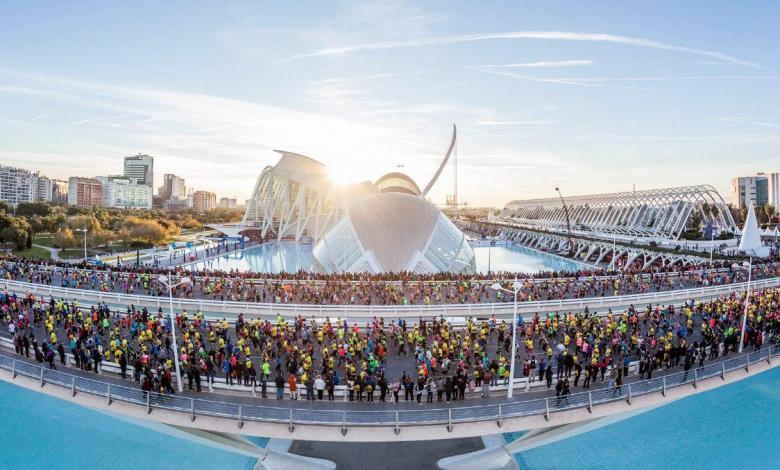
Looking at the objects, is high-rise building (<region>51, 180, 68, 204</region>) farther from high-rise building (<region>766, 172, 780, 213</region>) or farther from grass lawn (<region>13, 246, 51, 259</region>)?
high-rise building (<region>766, 172, 780, 213</region>)

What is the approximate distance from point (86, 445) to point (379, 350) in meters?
9.95

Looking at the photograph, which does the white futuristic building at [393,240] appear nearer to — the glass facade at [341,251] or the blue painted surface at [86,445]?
the glass facade at [341,251]

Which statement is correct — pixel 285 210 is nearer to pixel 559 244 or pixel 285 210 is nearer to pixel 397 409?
pixel 559 244

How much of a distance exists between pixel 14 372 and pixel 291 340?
819 cm

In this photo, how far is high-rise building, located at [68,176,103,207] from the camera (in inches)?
7062

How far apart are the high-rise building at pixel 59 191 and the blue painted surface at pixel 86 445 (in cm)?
18498

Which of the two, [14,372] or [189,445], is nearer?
[14,372]

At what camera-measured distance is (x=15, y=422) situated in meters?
18.1

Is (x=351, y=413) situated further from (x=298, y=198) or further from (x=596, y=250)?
(x=298, y=198)

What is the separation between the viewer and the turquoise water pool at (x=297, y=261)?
164ft

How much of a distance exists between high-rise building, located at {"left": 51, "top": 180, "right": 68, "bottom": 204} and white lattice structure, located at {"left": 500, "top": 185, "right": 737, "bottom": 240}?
517 feet

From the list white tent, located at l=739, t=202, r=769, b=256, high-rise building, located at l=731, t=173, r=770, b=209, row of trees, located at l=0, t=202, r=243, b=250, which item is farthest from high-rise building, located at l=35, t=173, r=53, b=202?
high-rise building, located at l=731, t=173, r=770, b=209

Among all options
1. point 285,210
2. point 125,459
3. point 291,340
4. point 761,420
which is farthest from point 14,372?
point 285,210

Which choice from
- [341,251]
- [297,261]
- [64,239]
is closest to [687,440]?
[341,251]
